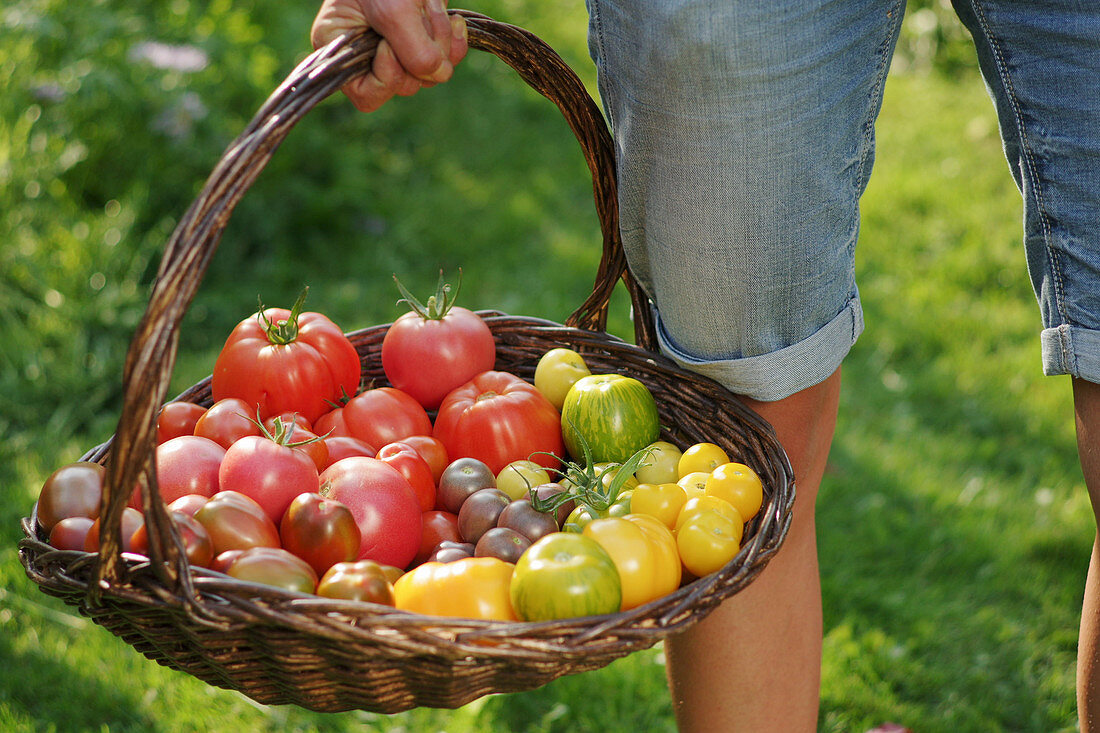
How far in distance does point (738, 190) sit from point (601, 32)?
302 mm

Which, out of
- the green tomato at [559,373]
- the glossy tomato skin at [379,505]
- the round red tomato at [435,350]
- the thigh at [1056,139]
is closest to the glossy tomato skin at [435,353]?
the round red tomato at [435,350]

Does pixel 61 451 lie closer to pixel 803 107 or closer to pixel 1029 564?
pixel 803 107

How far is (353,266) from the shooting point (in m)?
3.57

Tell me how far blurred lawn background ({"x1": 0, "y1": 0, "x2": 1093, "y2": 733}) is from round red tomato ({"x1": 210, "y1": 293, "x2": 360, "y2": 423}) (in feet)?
2.31

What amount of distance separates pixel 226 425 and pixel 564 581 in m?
0.63

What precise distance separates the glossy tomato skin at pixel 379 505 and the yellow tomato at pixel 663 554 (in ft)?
1.00

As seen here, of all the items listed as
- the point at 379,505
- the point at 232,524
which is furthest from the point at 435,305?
the point at 232,524

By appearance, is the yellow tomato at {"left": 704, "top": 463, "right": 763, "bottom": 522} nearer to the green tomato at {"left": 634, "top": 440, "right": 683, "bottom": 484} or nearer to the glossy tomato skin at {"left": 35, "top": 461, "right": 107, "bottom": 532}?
the green tomato at {"left": 634, "top": 440, "right": 683, "bottom": 484}

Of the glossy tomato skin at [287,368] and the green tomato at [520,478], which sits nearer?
the green tomato at [520,478]

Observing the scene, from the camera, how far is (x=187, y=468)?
1341 mm

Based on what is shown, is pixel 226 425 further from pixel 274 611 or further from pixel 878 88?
pixel 878 88

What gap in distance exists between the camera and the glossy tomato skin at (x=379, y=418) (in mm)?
1531

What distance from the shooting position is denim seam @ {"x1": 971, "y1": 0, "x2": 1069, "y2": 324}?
1.39m

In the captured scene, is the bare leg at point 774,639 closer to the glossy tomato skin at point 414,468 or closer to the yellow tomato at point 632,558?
the yellow tomato at point 632,558
